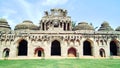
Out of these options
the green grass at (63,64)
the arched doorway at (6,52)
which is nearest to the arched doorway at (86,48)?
the green grass at (63,64)

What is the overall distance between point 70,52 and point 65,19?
956cm

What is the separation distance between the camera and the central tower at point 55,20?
3994 centimetres

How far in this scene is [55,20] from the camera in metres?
40.0

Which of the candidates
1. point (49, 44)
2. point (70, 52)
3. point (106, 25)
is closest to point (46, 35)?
point (49, 44)

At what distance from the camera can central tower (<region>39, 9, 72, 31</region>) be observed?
39938mm

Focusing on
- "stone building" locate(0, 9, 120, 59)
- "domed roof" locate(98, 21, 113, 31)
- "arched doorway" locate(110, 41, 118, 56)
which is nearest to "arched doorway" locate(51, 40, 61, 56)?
"stone building" locate(0, 9, 120, 59)

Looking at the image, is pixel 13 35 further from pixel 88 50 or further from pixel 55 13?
pixel 88 50

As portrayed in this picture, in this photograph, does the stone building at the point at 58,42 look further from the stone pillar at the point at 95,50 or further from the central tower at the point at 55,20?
the central tower at the point at 55,20

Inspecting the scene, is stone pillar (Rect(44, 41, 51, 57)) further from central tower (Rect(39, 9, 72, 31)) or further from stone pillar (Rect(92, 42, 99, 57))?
stone pillar (Rect(92, 42, 99, 57))

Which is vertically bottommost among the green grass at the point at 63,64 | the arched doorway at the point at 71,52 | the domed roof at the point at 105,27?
the green grass at the point at 63,64

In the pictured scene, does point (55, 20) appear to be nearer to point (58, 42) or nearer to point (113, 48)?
point (58, 42)

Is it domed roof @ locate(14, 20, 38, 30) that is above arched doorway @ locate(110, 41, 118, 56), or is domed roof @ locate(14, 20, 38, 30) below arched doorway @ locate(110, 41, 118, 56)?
above

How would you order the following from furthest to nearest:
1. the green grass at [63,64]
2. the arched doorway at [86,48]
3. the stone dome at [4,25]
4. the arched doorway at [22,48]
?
the stone dome at [4,25] → the arched doorway at [86,48] → the arched doorway at [22,48] → the green grass at [63,64]

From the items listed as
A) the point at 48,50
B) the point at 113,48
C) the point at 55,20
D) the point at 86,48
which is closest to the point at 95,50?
the point at 86,48
